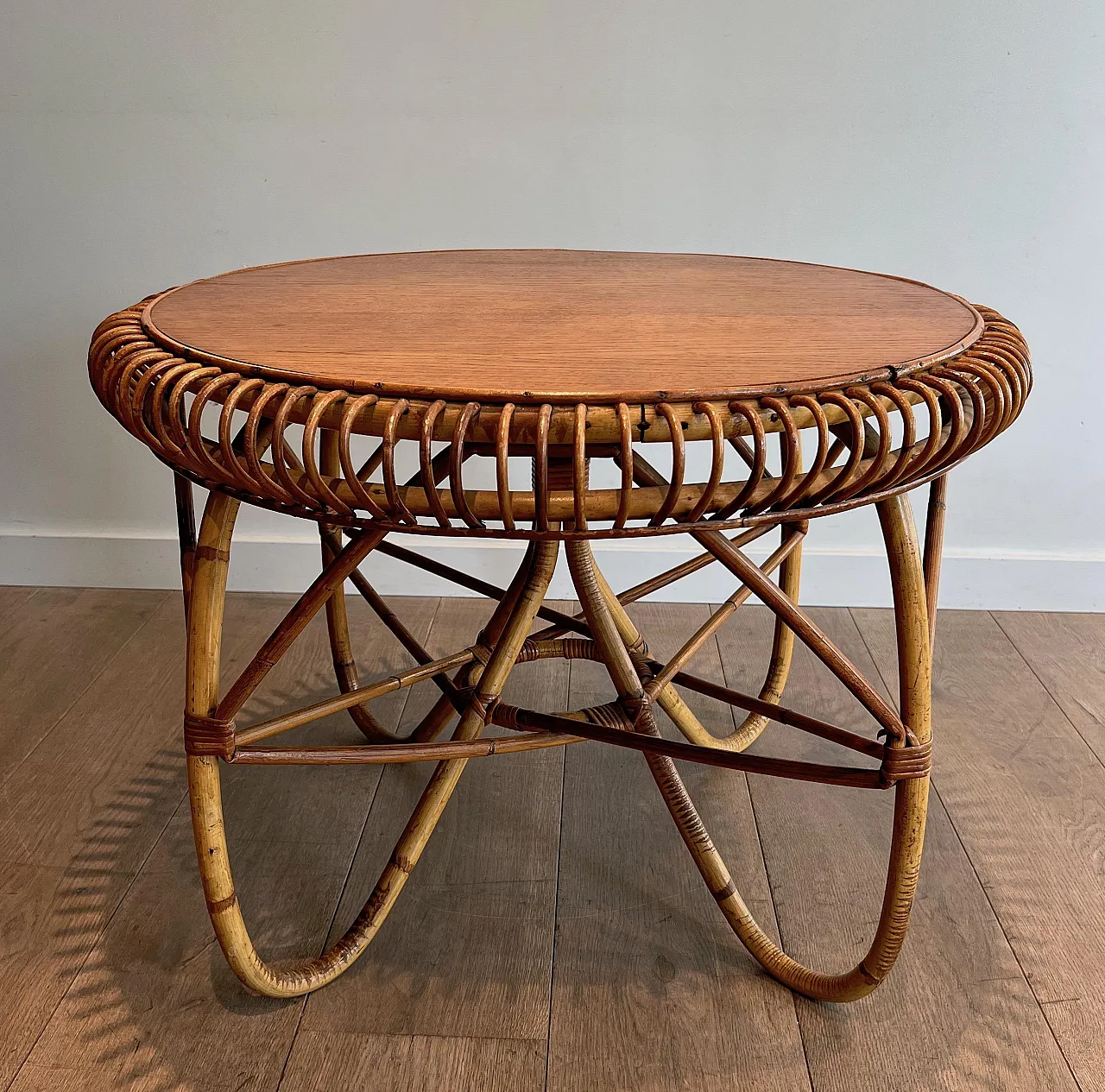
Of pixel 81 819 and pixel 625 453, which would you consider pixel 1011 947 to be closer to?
pixel 625 453

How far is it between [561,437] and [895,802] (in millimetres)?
474

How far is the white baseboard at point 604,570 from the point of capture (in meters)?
1.66

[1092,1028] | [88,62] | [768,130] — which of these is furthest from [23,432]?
[1092,1028]

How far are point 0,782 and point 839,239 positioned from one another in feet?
4.12

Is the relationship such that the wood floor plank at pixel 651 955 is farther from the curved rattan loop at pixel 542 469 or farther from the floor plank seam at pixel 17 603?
the floor plank seam at pixel 17 603

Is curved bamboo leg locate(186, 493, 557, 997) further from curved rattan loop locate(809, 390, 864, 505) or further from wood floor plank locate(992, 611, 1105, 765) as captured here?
wood floor plank locate(992, 611, 1105, 765)

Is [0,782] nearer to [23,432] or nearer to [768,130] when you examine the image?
[23,432]

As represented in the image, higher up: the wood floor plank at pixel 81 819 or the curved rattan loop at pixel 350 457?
the curved rattan loop at pixel 350 457

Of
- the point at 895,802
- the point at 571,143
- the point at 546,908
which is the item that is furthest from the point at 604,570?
the point at 895,802

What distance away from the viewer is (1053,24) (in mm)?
1401

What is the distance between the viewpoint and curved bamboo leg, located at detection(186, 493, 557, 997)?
2.54ft

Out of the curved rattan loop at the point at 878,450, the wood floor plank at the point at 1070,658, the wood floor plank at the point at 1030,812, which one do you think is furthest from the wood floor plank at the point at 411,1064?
the wood floor plank at the point at 1070,658

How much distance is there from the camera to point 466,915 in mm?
1017

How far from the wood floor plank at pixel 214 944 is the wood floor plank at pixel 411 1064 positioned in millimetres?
26
